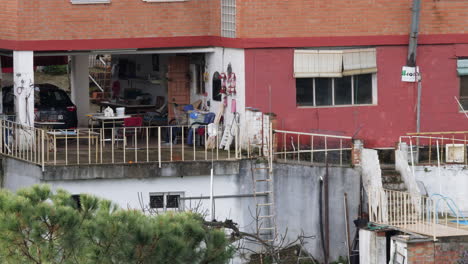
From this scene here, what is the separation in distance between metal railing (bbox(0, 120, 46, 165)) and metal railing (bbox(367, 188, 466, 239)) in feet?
25.8

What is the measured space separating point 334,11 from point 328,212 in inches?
197

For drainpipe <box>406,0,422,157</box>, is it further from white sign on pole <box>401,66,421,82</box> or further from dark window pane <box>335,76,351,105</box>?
dark window pane <box>335,76,351,105</box>

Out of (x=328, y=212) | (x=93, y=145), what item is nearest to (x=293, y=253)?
(x=328, y=212)

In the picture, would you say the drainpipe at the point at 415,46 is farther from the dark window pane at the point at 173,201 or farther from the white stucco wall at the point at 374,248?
the dark window pane at the point at 173,201

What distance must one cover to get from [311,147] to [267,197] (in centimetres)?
176

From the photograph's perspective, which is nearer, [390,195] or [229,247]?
[229,247]

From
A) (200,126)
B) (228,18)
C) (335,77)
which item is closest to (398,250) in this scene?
(335,77)

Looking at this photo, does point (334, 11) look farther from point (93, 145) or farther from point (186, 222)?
point (186, 222)

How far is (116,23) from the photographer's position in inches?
1475

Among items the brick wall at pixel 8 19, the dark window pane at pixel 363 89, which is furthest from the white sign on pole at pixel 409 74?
the brick wall at pixel 8 19

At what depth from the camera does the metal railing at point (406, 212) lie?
32375 mm

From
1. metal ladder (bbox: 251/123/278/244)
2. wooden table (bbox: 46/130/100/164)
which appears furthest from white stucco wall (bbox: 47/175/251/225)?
wooden table (bbox: 46/130/100/164)

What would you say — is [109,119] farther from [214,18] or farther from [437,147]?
[437,147]

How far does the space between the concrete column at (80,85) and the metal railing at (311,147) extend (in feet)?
27.4
